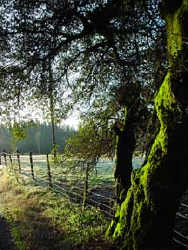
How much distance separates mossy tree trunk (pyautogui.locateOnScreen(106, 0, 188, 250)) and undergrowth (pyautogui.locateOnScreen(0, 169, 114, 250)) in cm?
105

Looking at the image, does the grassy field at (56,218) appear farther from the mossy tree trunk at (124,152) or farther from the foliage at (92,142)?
the mossy tree trunk at (124,152)

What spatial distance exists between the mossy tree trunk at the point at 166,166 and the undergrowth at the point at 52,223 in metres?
1.05

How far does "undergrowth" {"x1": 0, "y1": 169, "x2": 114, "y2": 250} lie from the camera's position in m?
5.58

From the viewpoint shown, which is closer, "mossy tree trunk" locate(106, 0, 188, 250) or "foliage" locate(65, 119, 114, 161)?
"mossy tree trunk" locate(106, 0, 188, 250)

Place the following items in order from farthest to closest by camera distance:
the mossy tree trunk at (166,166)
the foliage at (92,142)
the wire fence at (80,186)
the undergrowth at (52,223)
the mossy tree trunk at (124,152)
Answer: the wire fence at (80,186), the foliage at (92,142), the mossy tree trunk at (124,152), the undergrowth at (52,223), the mossy tree trunk at (166,166)

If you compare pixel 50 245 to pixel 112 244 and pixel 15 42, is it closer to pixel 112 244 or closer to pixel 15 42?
pixel 112 244

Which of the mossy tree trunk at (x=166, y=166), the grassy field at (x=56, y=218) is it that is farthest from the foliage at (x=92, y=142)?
the mossy tree trunk at (x=166, y=166)

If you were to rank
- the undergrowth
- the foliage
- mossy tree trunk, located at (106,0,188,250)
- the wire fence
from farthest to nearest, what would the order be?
the wire fence
the foliage
the undergrowth
mossy tree trunk, located at (106,0,188,250)

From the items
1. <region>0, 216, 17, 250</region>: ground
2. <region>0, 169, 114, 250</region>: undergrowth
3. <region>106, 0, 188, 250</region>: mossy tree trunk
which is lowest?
<region>0, 216, 17, 250</region>: ground

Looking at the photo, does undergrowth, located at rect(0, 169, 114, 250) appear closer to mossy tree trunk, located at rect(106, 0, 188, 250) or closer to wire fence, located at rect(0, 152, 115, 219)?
wire fence, located at rect(0, 152, 115, 219)

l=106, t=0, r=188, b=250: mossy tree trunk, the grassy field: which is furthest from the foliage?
l=106, t=0, r=188, b=250: mossy tree trunk

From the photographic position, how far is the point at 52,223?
6.99m

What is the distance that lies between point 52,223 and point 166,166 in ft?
14.1

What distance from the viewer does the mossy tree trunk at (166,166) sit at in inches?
139
